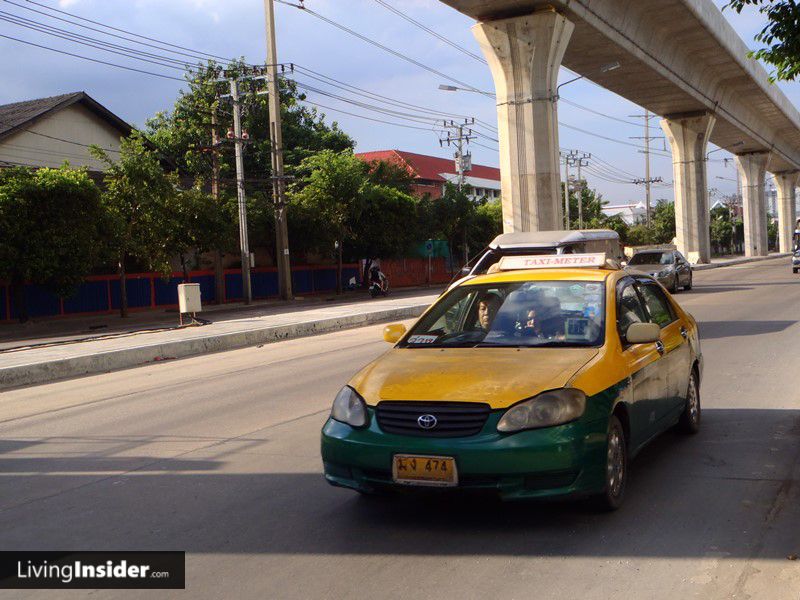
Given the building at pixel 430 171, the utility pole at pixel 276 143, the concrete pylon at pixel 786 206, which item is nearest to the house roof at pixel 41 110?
the utility pole at pixel 276 143

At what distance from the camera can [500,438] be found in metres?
4.68

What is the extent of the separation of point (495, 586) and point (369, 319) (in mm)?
19484

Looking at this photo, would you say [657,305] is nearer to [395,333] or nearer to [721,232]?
[395,333]

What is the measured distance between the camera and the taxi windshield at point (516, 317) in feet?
19.1

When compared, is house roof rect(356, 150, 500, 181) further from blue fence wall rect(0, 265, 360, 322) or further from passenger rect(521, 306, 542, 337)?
passenger rect(521, 306, 542, 337)

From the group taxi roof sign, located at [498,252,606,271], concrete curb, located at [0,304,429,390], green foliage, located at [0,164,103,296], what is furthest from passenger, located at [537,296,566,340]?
green foliage, located at [0,164,103,296]

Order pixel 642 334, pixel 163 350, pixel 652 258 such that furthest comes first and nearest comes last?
pixel 652 258 < pixel 163 350 < pixel 642 334

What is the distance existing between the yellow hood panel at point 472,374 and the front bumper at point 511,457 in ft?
0.64

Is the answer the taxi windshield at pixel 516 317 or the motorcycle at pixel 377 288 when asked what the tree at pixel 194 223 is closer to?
the motorcycle at pixel 377 288

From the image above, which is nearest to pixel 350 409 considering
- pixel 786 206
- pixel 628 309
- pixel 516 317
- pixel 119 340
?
pixel 516 317

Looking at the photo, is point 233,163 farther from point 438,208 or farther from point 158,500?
point 158,500

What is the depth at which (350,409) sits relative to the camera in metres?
5.18

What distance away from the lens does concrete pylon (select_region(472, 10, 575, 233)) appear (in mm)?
27703

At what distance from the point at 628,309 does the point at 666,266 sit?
2300 cm
